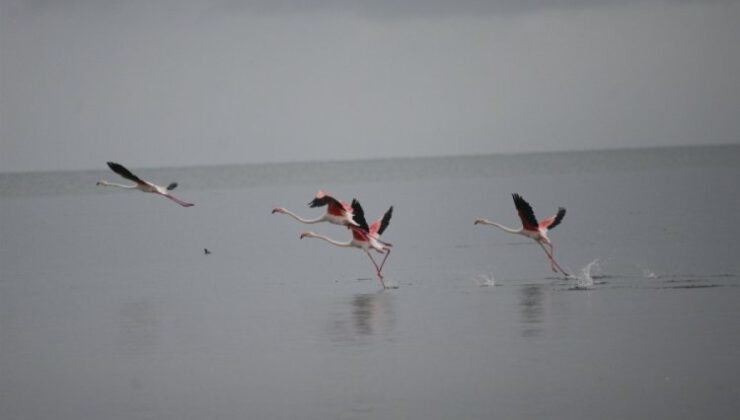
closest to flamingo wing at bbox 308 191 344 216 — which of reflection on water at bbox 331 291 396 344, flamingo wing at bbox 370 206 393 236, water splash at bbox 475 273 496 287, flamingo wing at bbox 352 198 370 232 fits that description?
flamingo wing at bbox 352 198 370 232

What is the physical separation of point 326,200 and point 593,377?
651 centimetres

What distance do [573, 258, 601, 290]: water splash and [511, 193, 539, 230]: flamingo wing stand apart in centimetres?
104

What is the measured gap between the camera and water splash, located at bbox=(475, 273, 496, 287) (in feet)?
72.2

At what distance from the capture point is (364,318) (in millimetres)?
18656

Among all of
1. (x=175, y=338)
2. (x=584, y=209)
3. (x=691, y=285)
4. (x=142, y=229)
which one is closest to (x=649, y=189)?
(x=584, y=209)

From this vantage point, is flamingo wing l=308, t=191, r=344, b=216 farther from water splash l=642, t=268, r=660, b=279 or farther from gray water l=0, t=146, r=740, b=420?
water splash l=642, t=268, r=660, b=279

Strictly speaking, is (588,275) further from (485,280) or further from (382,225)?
(382,225)

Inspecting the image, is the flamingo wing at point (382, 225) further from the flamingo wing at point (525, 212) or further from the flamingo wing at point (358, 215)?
the flamingo wing at point (525, 212)

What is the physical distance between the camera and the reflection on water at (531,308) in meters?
17.2

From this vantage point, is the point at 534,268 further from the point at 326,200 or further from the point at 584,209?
the point at 584,209

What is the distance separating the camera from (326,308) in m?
19.8

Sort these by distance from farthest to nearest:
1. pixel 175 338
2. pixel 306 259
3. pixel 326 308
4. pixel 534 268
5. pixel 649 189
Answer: pixel 649 189 → pixel 306 259 → pixel 534 268 → pixel 326 308 → pixel 175 338

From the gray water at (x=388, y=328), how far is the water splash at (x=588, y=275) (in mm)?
62

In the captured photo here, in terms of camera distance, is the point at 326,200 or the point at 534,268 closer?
the point at 326,200
